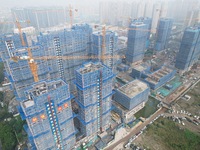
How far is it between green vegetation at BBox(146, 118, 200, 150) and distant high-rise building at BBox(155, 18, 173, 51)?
61304 millimetres

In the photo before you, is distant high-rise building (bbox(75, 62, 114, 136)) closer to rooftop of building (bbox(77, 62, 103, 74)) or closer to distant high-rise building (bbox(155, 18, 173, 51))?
rooftop of building (bbox(77, 62, 103, 74))

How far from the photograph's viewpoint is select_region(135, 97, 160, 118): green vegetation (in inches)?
1972

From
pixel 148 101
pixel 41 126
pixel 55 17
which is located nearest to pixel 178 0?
pixel 55 17

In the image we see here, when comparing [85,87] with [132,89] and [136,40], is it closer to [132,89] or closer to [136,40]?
[132,89]

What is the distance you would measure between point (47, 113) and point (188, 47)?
66381 millimetres

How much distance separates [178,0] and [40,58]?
196302 mm

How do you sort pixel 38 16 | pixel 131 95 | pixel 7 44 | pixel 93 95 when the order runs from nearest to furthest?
1. pixel 93 95
2. pixel 7 44
3. pixel 131 95
4. pixel 38 16

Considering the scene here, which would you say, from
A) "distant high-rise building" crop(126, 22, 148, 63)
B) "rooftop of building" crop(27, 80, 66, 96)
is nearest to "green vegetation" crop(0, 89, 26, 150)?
"rooftop of building" crop(27, 80, 66, 96)

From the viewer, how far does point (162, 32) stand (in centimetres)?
9069

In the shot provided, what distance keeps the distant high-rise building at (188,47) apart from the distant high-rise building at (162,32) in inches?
877

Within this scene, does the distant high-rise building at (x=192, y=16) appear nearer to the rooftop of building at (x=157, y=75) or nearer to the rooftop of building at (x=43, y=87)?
the rooftop of building at (x=157, y=75)

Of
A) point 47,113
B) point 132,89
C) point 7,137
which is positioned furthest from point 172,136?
point 7,137

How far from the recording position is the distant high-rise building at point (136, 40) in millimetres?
70794

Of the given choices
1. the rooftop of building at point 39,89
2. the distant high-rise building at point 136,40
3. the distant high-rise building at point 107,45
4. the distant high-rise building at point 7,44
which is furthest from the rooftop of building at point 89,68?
the distant high-rise building at point 136,40
